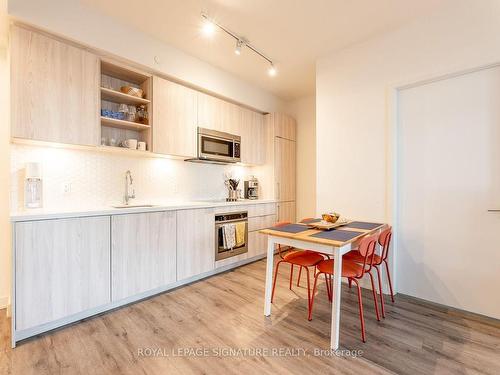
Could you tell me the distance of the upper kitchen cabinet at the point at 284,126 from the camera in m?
4.33

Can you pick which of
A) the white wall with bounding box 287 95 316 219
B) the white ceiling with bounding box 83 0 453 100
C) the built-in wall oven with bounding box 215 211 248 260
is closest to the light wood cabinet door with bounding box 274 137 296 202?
the white wall with bounding box 287 95 316 219

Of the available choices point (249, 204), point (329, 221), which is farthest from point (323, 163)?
point (249, 204)

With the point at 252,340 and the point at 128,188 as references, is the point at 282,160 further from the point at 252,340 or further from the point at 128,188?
the point at 252,340

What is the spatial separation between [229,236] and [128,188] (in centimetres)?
137

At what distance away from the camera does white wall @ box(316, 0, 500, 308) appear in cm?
217

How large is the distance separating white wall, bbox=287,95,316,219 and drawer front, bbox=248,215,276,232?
2.76 ft

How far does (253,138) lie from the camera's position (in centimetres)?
414

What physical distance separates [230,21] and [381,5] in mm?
1423

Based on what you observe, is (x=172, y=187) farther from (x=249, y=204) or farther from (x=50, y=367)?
(x=50, y=367)

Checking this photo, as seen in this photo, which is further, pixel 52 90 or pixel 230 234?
pixel 230 234

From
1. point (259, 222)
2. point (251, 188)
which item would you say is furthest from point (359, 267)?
point (251, 188)

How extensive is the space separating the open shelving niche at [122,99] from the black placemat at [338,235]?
208 centimetres

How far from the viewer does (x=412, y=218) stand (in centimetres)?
256

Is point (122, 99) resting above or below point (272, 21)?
below
